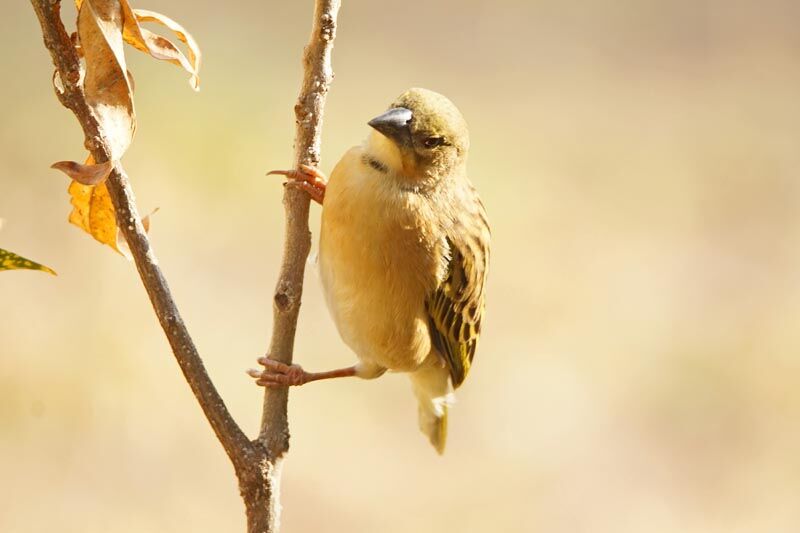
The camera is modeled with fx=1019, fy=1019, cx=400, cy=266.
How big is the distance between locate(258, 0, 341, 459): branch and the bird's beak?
33 centimetres

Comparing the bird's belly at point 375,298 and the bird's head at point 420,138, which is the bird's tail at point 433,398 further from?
the bird's head at point 420,138

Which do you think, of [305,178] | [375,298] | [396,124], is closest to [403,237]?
[375,298]

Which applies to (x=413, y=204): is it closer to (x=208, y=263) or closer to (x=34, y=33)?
(x=208, y=263)

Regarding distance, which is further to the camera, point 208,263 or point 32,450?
point 208,263

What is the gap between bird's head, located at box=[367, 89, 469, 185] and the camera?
2.76 m

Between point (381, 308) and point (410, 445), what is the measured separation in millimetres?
3205

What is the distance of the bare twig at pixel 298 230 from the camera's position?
212 centimetres

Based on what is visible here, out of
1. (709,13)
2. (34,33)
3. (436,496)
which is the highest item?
(709,13)

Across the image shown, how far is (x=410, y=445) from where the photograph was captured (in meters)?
6.04

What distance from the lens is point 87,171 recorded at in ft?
5.32

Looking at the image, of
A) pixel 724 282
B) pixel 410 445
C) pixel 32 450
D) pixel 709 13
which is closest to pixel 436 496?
pixel 410 445

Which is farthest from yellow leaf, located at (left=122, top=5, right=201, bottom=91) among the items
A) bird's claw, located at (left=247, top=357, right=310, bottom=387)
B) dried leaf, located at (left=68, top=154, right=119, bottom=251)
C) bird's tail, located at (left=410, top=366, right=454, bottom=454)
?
bird's tail, located at (left=410, top=366, right=454, bottom=454)

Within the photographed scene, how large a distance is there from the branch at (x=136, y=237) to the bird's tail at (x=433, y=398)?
1676 millimetres

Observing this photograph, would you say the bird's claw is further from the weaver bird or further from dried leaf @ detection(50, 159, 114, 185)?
dried leaf @ detection(50, 159, 114, 185)
